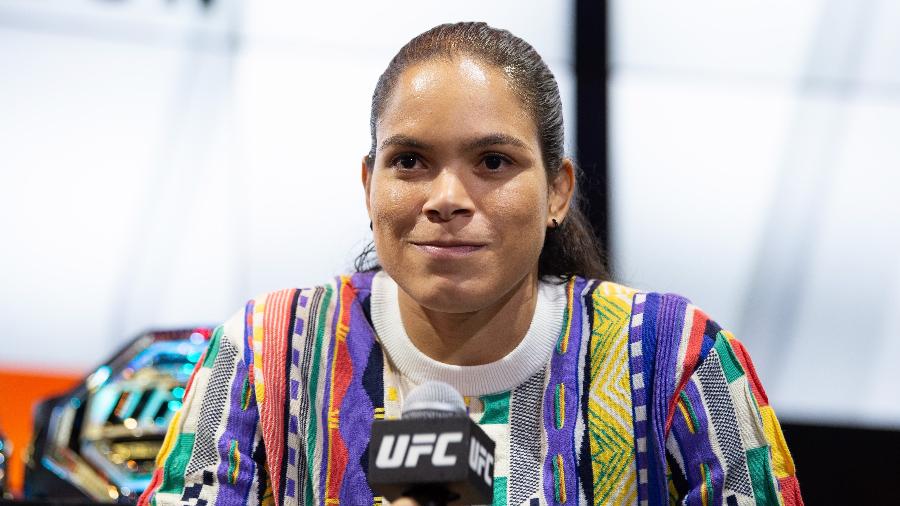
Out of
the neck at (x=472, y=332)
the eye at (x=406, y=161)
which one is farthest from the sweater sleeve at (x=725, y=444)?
the eye at (x=406, y=161)

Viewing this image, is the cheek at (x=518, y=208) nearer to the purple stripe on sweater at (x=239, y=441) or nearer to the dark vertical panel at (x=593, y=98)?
the purple stripe on sweater at (x=239, y=441)

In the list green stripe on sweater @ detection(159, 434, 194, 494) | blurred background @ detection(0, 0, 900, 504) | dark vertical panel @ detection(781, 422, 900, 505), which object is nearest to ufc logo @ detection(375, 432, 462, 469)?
green stripe on sweater @ detection(159, 434, 194, 494)

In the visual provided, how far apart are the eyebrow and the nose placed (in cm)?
4

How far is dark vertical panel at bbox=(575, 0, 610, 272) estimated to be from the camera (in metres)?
2.98

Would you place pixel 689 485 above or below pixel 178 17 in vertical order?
below

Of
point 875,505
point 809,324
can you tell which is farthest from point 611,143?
point 875,505

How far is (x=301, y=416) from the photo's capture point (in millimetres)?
1524

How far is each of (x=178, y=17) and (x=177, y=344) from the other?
1.68 meters

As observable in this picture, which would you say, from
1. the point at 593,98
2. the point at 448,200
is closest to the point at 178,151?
the point at 593,98

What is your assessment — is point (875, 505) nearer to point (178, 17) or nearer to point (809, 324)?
point (809, 324)

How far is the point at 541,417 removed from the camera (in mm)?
1494

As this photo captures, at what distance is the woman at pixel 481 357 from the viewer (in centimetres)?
140

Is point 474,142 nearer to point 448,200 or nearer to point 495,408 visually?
point 448,200

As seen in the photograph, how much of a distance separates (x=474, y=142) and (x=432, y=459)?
53cm
